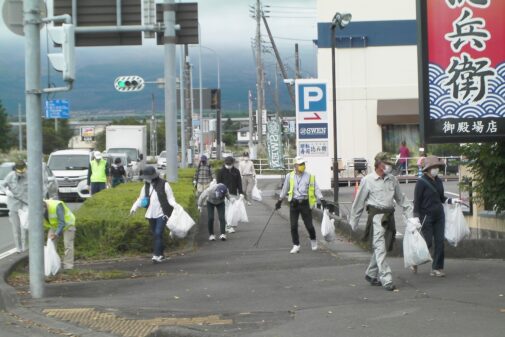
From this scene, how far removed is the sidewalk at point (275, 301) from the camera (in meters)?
8.45

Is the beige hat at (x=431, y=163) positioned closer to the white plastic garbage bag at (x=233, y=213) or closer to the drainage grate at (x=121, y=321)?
the drainage grate at (x=121, y=321)

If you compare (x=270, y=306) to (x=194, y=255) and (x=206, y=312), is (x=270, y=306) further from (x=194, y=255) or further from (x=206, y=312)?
(x=194, y=255)

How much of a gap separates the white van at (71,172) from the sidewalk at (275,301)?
18.4 metres

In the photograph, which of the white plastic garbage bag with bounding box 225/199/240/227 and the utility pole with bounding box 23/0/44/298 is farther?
the white plastic garbage bag with bounding box 225/199/240/227

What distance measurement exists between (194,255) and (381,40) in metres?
33.4

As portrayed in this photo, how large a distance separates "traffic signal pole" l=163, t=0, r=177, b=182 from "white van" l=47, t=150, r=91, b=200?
11.6 meters

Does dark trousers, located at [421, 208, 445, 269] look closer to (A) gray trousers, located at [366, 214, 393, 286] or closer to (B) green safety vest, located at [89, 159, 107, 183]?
(A) gray trousers, located at [366, 214, 393, 286]

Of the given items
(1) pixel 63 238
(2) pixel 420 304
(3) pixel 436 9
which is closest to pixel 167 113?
(1) pixel 63 238

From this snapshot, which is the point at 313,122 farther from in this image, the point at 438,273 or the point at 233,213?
the point at 438,273

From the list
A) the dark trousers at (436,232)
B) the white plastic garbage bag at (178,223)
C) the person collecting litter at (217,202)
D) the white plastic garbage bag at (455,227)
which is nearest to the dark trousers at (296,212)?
the white plastic garbage bag at (178,223)

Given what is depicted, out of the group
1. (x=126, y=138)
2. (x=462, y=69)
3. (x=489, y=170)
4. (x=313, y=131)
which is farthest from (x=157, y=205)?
(x=126, y=138)

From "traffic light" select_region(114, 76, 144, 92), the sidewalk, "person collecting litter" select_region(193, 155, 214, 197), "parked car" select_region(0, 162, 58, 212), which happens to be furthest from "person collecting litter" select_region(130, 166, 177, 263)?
"traffic light" select_region(114, 76, 144, 92)

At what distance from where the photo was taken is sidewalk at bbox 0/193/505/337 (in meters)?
8.45

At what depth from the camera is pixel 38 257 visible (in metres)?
10.7
